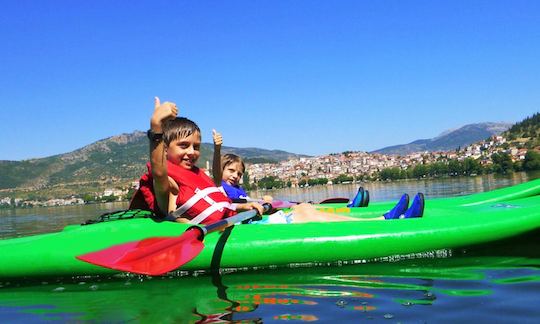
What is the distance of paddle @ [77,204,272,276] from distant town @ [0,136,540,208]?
41.5 m

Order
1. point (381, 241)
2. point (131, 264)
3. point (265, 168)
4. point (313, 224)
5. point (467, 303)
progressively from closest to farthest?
point (467, 303), point (131, 264), point (381, 241), point (313, 224), point (265, 168)

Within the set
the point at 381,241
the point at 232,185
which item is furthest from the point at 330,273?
the point at 232,185

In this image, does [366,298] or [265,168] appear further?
[265,168]

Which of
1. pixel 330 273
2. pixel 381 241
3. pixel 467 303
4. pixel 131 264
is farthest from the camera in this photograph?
pixel 381 241

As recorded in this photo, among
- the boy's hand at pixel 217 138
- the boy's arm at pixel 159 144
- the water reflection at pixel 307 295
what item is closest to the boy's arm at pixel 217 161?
the boy's hand at pixel 217 138

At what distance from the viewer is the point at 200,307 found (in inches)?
124

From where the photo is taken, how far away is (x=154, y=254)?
3.78 meters

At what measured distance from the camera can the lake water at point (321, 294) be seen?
2.79m

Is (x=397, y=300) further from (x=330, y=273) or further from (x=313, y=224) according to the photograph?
(x=313, y=224)

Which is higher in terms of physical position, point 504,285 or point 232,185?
point 232,185

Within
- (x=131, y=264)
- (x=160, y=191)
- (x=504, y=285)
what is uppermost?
(x=160, y=191)

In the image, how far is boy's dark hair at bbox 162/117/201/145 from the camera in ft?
14.3

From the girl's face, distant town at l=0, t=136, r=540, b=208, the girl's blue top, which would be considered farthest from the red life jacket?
distant town at l=0, t=136, r=540, b=208

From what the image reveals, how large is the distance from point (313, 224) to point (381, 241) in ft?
1.99
